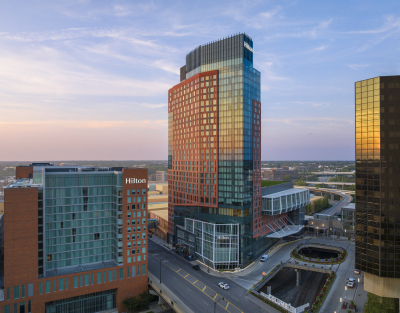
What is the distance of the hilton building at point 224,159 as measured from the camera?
98.6m

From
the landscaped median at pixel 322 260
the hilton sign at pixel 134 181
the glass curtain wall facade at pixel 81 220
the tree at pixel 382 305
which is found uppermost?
the hilton sign at pixel 134 181

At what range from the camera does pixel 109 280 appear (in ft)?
257

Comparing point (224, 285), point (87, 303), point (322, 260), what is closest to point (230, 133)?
point (224, 285)

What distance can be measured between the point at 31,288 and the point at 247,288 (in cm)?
5835

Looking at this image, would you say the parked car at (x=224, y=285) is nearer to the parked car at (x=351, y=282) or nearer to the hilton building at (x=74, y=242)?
the hilton building at (x=74, y=242)

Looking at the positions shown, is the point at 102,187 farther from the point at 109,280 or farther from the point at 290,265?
the point at 290,265

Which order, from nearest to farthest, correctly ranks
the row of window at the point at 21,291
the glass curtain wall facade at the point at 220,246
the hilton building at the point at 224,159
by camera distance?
1. the row of window at the point at 21,291
2. the glass curtain wall facade at the point at 220,246
3. the hilton building at the point at 224,159

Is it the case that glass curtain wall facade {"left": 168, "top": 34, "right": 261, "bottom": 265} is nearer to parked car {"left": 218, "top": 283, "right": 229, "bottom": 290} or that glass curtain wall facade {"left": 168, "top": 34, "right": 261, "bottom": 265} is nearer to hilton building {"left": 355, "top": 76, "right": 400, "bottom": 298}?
parked car {"left": 218, "top": 283, "right": 229, "bottom": 290}

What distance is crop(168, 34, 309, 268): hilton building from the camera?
98562mm

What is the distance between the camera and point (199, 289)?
7944 centimetres

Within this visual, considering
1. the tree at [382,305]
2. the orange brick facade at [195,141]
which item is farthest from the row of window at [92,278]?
the tree at [382,305]

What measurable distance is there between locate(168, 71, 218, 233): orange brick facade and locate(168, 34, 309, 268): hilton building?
1.25 feet

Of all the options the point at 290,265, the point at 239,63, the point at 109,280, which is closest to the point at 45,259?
the point at 109,280

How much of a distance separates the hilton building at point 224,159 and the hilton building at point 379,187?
40.1 m
